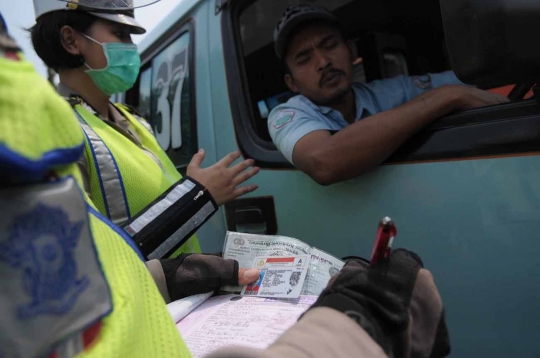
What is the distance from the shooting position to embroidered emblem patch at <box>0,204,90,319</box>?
34 centimetres

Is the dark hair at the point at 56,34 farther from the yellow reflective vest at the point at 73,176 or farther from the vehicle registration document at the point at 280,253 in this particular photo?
the yellow reflective vest at the point at 73,176

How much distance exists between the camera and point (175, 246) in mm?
1288

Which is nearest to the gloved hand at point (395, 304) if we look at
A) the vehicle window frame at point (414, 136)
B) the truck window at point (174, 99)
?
the vehicle window frame at point (414, 136)

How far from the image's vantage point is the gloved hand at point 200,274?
Answer: 39.6 inches

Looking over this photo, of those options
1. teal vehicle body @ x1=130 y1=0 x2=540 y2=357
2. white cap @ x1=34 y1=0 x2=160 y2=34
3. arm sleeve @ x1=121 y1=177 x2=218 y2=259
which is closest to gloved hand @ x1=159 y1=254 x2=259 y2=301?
arm sleeve @ x1=121 y1=177 x2=218 y2=259

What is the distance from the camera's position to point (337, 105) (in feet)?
6.06

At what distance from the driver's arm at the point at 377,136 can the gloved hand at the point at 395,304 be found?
689 mm

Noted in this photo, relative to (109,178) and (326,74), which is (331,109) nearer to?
(326,74)

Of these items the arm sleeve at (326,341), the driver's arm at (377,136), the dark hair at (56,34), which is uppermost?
the dark hair at (56,34)

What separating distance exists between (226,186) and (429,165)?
644 millimetres

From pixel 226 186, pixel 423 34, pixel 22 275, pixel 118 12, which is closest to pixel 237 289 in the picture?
pixel 226 186

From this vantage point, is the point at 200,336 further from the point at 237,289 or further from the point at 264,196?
the point at 264,196

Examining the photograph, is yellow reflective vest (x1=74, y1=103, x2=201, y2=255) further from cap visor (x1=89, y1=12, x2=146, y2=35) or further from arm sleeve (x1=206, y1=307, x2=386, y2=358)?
arm sleeve (x1=206, y1=307, x2=386, y2=358)

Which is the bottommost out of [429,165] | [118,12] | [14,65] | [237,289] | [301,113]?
[237,289]
